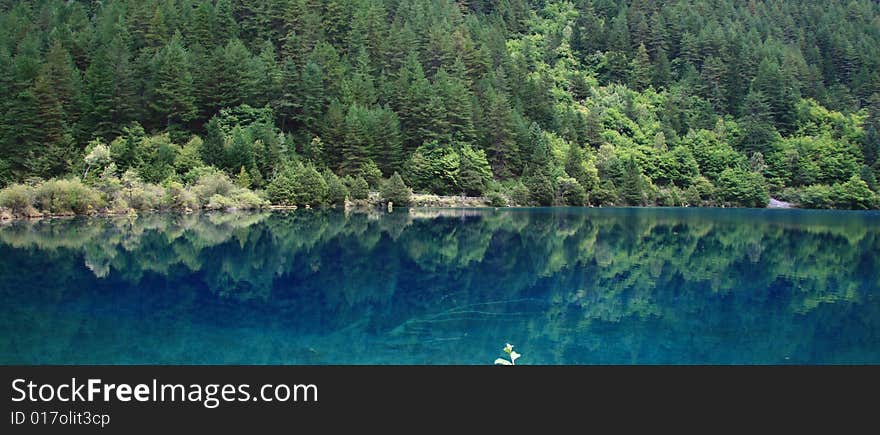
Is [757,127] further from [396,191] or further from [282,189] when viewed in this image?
[282,189]

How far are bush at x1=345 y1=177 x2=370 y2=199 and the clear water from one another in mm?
23800

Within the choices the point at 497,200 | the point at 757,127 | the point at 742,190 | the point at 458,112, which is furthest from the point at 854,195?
the point at 458,112

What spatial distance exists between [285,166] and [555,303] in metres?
36.5

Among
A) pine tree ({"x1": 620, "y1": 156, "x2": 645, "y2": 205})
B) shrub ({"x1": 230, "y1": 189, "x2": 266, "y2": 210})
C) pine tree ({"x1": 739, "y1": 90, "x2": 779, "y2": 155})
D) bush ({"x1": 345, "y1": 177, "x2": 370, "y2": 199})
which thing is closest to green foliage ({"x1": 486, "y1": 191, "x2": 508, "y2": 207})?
bush ({"x1": 345, "y1": 177, "x2": 370, "y2": 199})

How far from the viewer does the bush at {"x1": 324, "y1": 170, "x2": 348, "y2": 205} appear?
48.5m

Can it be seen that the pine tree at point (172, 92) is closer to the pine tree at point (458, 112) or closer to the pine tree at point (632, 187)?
the pine tree at point (458, 112)

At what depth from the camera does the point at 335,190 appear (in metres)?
48.5

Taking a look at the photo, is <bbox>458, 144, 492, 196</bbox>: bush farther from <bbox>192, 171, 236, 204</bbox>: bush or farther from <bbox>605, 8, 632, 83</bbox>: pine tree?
<bbox>605, 8, 632, 83</bbox>: pine tree

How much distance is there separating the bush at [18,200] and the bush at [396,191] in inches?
957

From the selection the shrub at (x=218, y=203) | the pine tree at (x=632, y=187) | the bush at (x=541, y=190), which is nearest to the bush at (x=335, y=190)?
the shrub at (x=218, y=203)

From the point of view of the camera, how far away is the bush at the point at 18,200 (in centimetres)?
3081

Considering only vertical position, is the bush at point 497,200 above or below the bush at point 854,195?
below

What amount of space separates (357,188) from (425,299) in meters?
37.0
